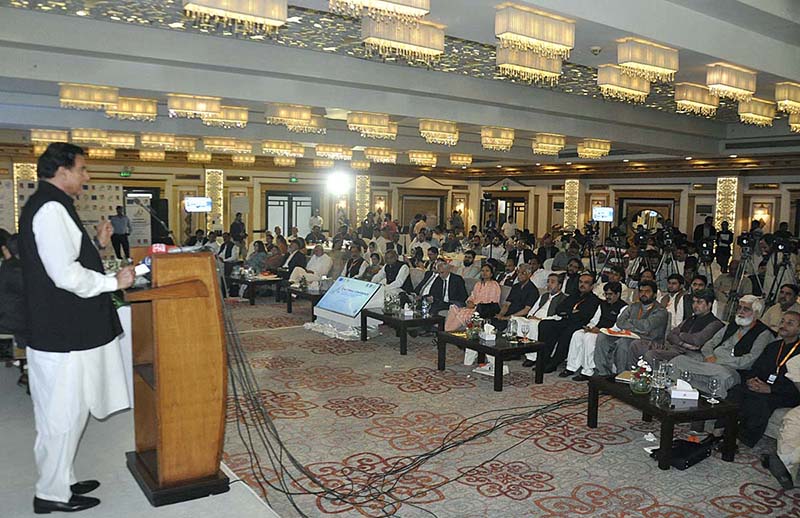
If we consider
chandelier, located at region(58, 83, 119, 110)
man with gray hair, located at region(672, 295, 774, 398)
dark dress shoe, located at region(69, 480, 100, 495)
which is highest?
chandelier, located at region(58, 83, 119, 110)

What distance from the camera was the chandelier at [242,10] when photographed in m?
4.46

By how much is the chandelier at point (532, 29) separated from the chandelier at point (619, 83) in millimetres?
1980

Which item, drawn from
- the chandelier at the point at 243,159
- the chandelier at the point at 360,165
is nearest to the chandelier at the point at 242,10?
the chandelier at the point at 243,159

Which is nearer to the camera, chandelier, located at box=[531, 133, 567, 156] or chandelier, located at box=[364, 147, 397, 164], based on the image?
chandelier, located at box=[531, 133, 567, 156]

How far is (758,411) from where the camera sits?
5441 millimetres

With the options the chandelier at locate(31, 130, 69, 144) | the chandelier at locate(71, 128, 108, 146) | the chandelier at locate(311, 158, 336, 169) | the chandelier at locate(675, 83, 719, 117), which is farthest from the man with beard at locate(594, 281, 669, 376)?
the chandelier at locate(311, 158, 336, 169)

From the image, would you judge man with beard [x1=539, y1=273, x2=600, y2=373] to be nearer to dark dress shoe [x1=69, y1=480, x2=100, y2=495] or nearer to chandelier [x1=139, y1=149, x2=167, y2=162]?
dark dress shoe [x1=69, y1=480, x2=100, y2=495]

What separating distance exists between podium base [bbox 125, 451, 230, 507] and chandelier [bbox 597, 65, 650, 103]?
5.95 m

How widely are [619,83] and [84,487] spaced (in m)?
6.58

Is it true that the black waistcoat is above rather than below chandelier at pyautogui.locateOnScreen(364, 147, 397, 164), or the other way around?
below

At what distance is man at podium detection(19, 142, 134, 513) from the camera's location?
310 cm

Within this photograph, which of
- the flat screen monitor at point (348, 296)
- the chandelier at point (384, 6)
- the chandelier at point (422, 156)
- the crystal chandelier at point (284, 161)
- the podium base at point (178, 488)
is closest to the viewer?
the podium base at point (178, 488)

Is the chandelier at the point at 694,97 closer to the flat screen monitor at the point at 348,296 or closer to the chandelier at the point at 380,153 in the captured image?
the flat screen monitor at the point at 348,296

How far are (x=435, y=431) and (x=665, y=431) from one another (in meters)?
1.89
